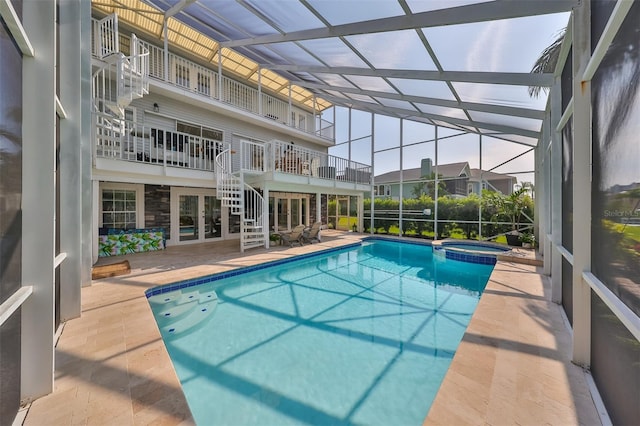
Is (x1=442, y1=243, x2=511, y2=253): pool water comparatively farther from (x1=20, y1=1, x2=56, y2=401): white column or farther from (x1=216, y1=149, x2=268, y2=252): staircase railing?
(x1=20, y1=1, x2=56, y2=401): white column

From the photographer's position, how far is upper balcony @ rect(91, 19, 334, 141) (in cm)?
823

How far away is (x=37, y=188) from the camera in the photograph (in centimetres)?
175

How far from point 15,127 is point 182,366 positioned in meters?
2.59

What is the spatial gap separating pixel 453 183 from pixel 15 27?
1224 cm

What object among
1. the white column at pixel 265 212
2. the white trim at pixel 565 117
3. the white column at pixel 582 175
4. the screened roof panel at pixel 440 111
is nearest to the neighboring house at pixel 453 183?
the screened roof panel at pixel 440 111

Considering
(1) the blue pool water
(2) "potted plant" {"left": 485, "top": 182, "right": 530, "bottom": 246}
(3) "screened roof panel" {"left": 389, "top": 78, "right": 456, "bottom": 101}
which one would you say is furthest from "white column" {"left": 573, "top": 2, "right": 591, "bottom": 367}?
(2) "potted plant" {"left": 485, "top": 182, "right": 530, "bottom": 246}

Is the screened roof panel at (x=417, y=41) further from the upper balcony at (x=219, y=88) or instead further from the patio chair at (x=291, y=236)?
the patio chair at (x=291, y=236)

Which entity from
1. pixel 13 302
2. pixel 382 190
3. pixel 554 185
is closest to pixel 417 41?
pixel 554 185

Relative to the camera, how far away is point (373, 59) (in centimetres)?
579

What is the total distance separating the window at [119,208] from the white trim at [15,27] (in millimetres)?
7823

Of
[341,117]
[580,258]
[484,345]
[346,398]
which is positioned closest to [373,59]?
[580,258]

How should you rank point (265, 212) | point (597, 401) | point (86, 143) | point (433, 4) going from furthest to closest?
point (265, 212)
point (86, 143)
point (433, 4)
point (597, 401)

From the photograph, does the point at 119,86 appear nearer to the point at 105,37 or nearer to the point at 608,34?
the point at 105,37

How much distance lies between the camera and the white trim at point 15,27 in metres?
1.37
